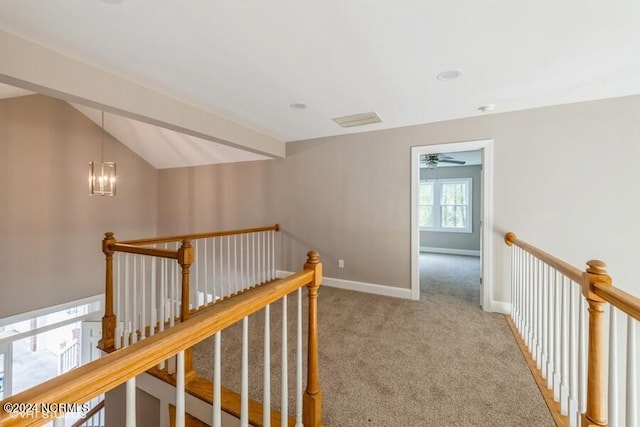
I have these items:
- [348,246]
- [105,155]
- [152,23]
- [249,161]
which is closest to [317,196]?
[348,246]

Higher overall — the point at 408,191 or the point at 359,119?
the point at 359,119

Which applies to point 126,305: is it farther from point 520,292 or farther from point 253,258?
point 520,292

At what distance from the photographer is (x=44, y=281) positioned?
14.7ft

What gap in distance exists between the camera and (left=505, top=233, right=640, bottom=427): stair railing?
1061 millimetres

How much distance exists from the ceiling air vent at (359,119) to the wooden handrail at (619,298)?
2.56m

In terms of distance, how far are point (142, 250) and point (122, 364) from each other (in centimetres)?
175

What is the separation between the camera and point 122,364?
2.19 feet

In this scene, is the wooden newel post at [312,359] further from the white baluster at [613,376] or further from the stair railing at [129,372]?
the white baluster at [613,376]

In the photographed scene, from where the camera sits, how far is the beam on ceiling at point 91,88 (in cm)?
177

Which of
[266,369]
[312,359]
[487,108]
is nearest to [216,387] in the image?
[266,369]

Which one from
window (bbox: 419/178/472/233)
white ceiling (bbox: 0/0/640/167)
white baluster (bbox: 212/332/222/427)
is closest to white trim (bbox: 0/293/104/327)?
white ceiling (bbox: 0/0/640/167)

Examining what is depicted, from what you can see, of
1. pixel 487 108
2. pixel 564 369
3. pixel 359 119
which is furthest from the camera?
pixel 359 119

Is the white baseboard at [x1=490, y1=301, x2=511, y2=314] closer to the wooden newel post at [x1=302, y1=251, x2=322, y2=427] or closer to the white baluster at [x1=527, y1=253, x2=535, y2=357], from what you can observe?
the white baluster at [x1=527, y1=253, x2=535, y2=357]

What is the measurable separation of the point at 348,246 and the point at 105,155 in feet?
17.3
